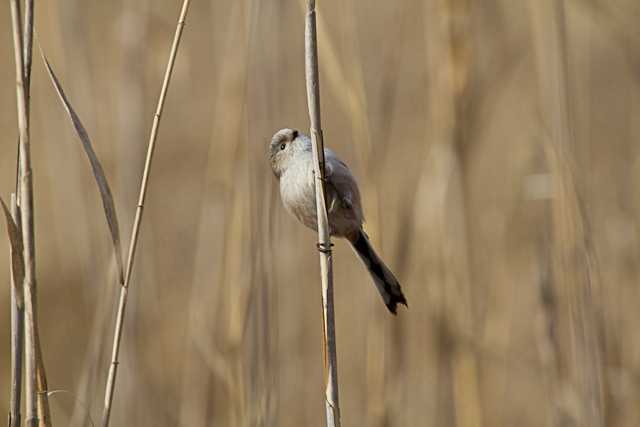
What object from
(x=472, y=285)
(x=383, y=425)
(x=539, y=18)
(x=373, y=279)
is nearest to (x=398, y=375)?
(x=383, y=425)

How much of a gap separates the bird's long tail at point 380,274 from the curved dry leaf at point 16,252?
535 mm

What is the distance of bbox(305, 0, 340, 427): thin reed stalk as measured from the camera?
38.9 inches

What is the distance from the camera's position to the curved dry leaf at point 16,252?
95 cm

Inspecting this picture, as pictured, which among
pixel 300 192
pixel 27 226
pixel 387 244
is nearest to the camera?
pixel 27 226

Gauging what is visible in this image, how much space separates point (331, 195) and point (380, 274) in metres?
0.15

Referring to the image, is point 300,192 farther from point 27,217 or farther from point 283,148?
point 27,217

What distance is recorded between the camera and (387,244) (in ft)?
7.33

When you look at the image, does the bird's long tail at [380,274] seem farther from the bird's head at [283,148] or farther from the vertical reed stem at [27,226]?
the vertical reed stem at [27,226]

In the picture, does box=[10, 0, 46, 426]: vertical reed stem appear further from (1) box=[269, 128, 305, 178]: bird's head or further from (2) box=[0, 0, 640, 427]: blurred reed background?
(1) box=[269, 128, 305, 178]: bird's head

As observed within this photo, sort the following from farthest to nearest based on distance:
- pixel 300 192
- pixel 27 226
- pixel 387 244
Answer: pixel 387 244, pixel 300 192, pixel 27 226

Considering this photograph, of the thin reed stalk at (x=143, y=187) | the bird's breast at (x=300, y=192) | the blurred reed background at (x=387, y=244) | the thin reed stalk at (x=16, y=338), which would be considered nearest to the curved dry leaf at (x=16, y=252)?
the thin reed stalk at (x=16, y=338)

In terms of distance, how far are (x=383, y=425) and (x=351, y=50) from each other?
0.65 metres

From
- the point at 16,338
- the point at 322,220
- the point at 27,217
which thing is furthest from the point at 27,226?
the point at 322,220

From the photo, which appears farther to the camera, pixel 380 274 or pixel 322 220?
pixel 380 274
